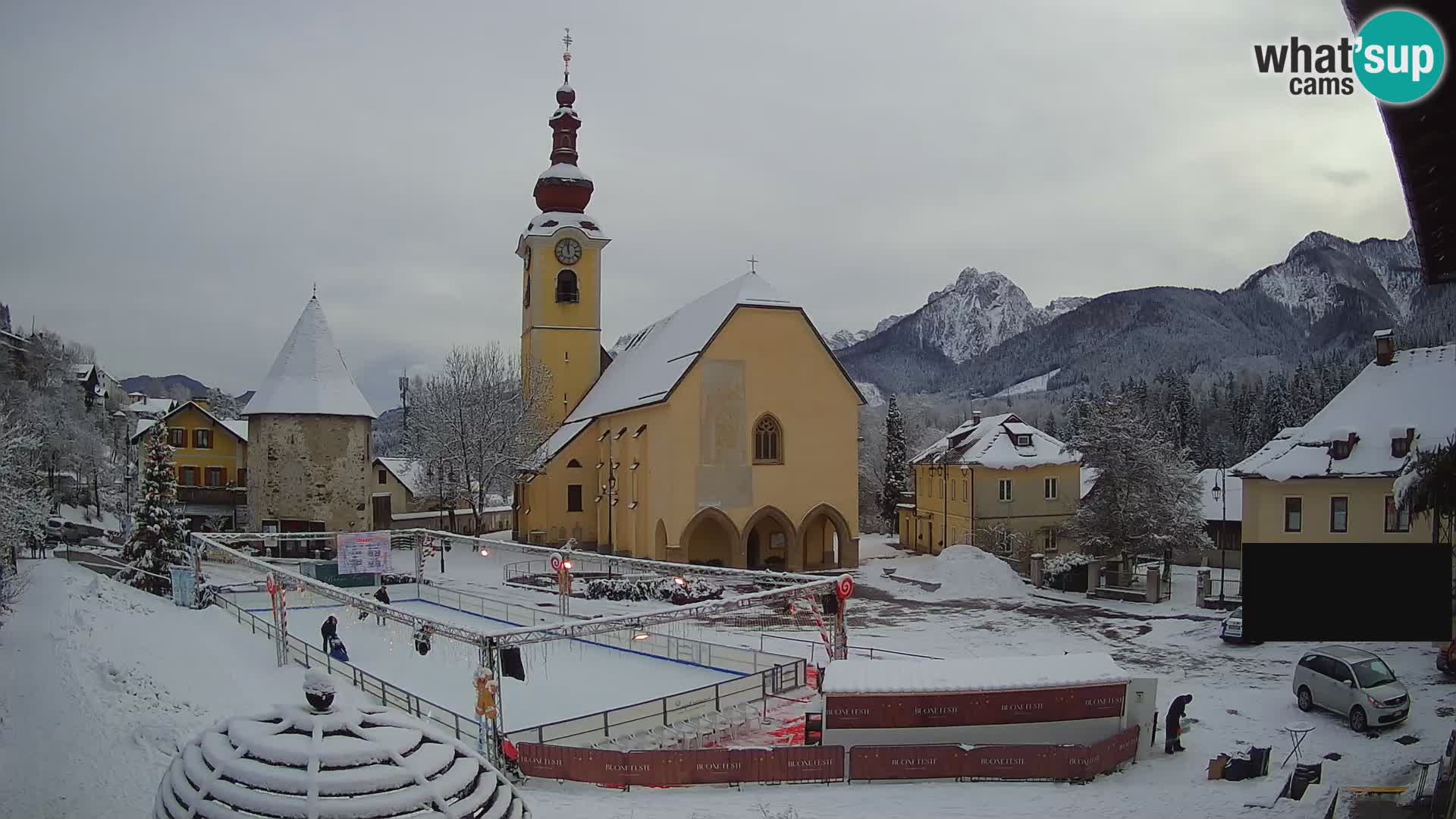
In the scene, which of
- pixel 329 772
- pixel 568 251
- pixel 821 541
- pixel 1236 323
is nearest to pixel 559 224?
pixel 568 251

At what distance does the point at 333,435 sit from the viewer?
1439 inches

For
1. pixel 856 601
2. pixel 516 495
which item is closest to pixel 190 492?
pixel 516 495

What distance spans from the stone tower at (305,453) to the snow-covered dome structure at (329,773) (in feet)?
115

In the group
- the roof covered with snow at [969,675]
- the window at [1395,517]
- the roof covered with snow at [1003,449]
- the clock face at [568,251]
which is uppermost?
the clock face at [568,251]

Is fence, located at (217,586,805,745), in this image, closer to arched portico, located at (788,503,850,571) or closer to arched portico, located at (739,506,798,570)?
arched portico, located at (739,506,798,570)

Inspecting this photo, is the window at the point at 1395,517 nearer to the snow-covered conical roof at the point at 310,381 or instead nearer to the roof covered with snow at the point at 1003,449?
the roof covered with snow at the point at 1003,449

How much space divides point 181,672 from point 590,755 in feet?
24.8

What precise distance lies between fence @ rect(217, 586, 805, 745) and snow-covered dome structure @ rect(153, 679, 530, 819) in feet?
30.5

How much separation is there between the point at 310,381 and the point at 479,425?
27.6ft

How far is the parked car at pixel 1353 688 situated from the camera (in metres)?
14.2

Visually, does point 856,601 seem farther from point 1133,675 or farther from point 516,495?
point 516,495

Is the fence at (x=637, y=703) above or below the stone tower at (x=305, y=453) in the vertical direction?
below

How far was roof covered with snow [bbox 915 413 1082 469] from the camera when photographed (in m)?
38.2
